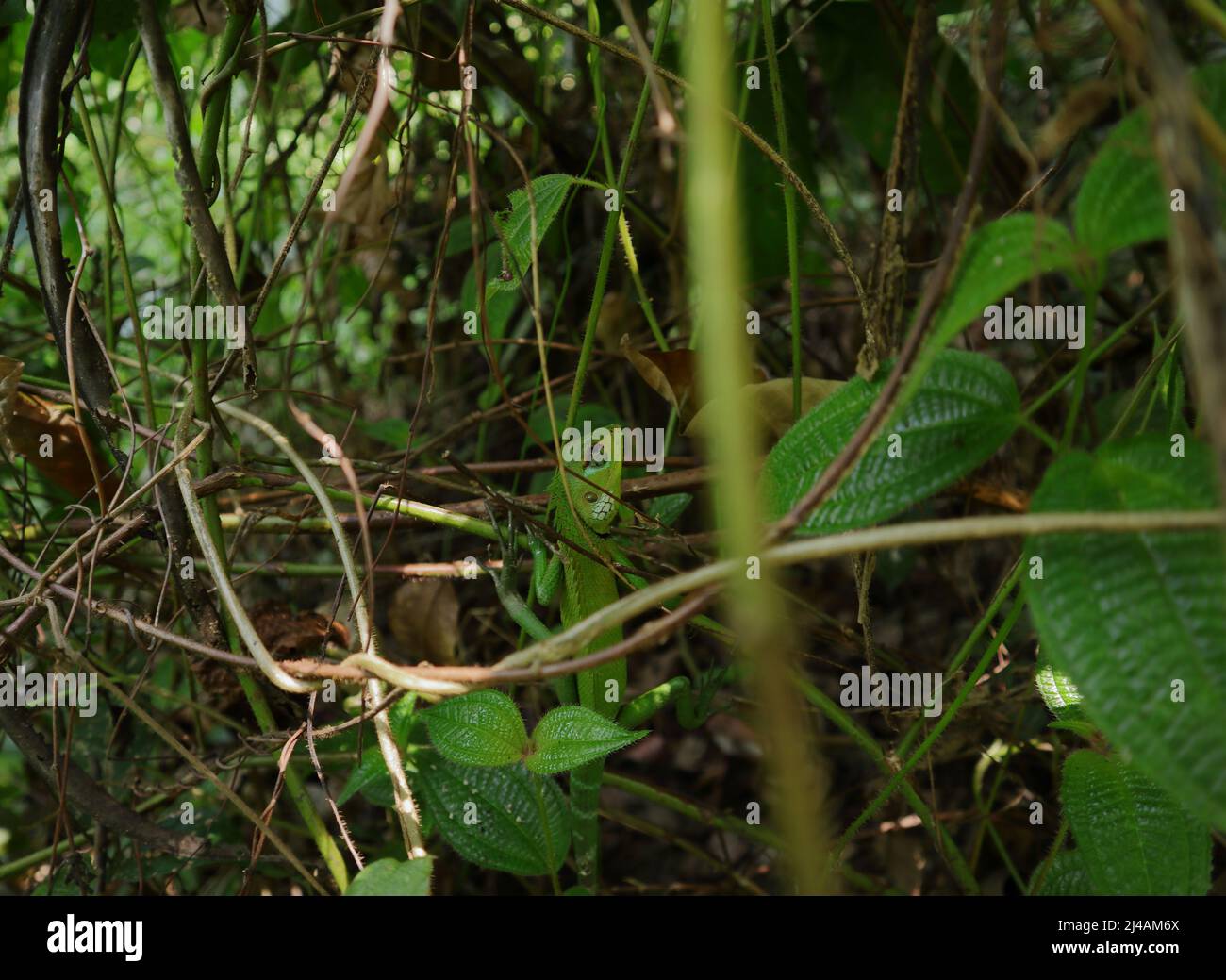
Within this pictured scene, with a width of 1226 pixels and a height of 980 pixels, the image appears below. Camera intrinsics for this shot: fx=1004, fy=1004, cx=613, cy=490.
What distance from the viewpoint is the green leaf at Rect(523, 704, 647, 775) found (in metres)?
0.83

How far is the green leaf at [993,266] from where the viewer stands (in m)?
0.51

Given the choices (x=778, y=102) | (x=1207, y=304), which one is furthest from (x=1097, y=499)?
(x=778, y=102)

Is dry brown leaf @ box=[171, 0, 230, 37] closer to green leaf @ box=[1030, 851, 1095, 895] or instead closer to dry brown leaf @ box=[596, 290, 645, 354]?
dry brown leaf @ box=[596, 290, 645, 354]

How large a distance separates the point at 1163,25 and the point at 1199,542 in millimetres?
245

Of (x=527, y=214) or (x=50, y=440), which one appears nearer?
(x=527, y=214)

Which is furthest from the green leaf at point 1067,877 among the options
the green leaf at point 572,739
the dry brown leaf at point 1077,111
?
the dry brown leaf at point 1077,111

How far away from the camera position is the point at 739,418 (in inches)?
14.9

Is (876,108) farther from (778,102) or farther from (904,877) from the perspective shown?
(904,877)

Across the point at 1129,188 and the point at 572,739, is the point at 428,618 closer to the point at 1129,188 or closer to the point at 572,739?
the point at 572,739

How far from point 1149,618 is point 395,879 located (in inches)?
19.1

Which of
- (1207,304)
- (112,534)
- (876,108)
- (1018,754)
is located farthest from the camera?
(876,108)

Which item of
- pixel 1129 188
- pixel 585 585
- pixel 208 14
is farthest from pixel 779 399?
pixel 208 14

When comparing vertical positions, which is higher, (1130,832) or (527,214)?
(527,214)

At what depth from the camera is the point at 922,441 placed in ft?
1.97
